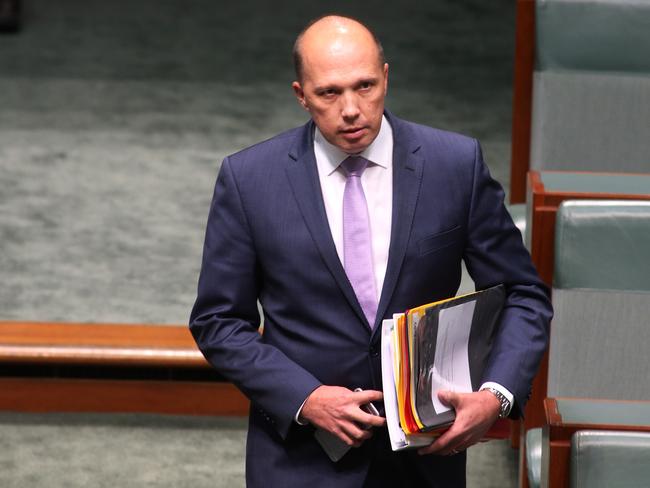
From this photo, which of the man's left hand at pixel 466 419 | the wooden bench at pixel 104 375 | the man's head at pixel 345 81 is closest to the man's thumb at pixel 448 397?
the man's left hand at pixel 466 419

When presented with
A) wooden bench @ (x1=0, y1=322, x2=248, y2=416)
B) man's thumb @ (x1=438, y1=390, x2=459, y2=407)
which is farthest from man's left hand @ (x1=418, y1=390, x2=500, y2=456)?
wooden bench @ (x1=0, y1=322, x2=248, y2=416)

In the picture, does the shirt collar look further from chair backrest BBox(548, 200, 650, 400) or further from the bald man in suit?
chair backrest BBox(548, 200, 650, 400)

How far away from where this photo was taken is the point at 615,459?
0.56 metres

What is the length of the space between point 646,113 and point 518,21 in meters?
0.12

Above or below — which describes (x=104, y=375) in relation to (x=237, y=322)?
below

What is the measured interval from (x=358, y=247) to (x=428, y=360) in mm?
55

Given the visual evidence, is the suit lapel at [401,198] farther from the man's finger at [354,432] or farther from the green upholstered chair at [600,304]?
the green upholstered chair at [600,304]

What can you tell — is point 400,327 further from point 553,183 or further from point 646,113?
point 646,113

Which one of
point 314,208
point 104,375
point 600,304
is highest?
point 314,208

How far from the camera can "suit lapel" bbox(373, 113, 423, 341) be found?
0.53 m

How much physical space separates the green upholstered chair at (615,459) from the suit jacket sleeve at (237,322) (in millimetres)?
127

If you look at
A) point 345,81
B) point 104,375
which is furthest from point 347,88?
point 104,375

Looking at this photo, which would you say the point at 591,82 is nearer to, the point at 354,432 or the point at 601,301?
the point at 601,301

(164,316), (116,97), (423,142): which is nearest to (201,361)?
(164,316)
